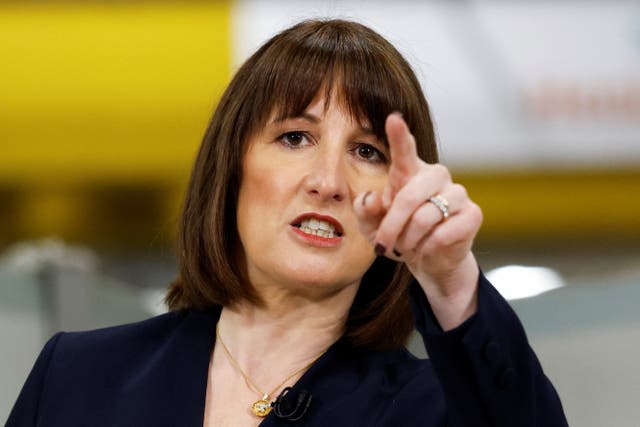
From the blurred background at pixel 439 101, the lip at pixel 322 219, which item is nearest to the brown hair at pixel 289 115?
the lip at pixel 322 219

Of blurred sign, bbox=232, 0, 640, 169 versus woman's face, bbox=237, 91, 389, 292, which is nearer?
woman's face, bbox=237, 91, 389, 292

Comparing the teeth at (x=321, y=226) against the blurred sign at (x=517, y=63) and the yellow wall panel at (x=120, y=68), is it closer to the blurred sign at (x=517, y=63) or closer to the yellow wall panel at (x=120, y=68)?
the blurred sign at (x=517, y=63)

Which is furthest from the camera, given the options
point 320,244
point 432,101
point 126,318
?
point 432,101

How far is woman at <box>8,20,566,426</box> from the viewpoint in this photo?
5.71 feet

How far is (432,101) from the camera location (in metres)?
3.91

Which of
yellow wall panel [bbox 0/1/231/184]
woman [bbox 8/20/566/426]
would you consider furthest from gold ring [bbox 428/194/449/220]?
yellow wall panel [bbox 0/1/231/184]

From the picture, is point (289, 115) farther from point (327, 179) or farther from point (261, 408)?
point (261, 408)

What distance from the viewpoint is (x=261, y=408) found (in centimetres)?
177

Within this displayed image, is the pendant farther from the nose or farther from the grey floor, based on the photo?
the grey floor

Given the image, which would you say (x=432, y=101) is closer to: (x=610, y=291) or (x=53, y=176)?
(x=53, y=176)

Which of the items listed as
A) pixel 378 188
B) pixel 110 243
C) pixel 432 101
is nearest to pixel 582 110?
pixel 432 101

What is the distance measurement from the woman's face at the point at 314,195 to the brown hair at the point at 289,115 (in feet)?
0.10

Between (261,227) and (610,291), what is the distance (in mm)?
813

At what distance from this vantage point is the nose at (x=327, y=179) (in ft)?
5.60
